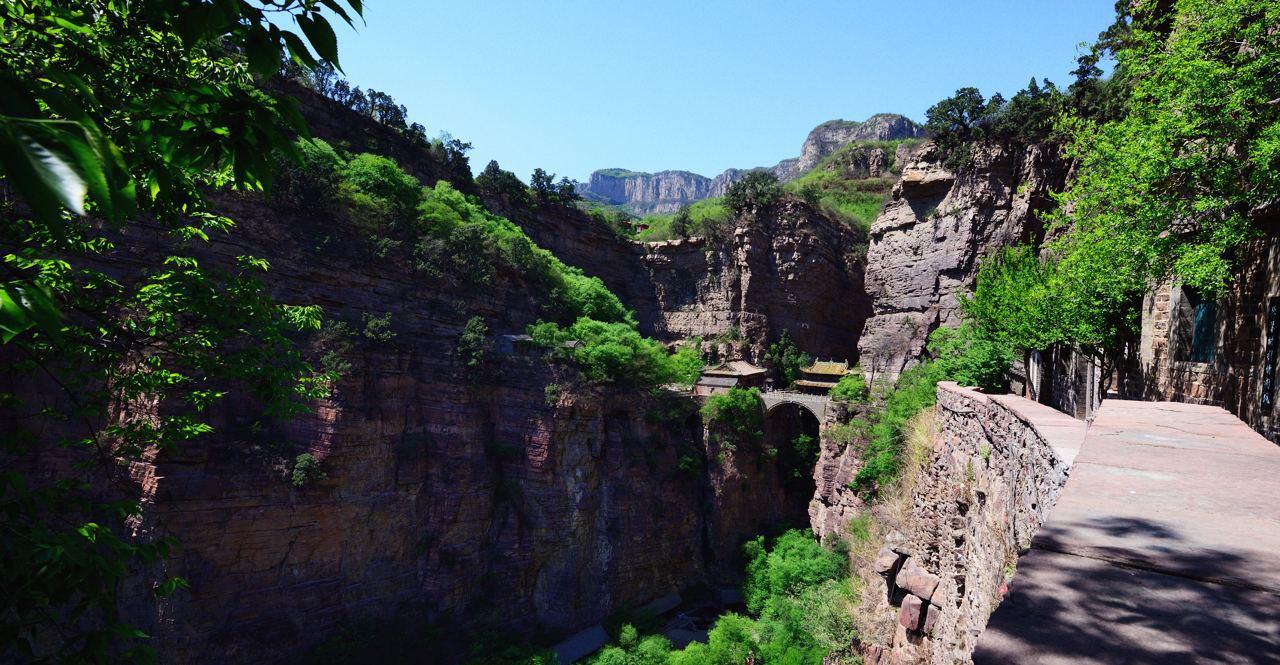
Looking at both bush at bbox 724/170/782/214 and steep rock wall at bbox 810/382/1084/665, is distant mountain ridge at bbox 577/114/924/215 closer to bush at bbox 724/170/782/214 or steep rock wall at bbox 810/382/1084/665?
bush at bbox 724/170/782/214

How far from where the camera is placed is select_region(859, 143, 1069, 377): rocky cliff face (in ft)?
79.2

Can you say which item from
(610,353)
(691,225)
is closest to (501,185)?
(691,225)

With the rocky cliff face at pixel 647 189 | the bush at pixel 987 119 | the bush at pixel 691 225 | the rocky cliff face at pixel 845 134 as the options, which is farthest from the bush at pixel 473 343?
the rocky cliff face at pixel 647 189

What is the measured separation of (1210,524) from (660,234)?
38377mm

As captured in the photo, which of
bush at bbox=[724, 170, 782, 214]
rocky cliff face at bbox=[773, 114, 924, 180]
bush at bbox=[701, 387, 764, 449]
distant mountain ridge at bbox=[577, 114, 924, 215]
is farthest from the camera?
distant mountain ridge at bbox=[577, 114, 924, 215]

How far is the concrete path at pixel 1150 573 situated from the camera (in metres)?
1.29

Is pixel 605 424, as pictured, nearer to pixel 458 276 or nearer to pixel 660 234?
pixel 458 276

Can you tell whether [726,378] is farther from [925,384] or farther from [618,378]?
[925,384]

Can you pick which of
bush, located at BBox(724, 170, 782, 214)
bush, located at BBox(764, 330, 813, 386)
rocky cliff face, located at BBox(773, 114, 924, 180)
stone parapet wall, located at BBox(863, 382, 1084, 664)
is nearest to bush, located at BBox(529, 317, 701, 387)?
bush, located at BBox(764, 330, 813, 386)

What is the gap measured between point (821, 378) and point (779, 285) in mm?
6004

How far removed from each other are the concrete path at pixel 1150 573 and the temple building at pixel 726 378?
26524mm

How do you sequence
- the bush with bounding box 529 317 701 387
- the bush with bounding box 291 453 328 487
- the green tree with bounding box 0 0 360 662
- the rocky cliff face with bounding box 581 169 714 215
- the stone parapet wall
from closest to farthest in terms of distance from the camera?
1. the green tree with bounding box 0 0 360 662
2. the stone parapet wall
3. the bush with bounding box 291 453 328 487
4. the bush with bounding box 529 317 701 387
5. the rocky cliff face with bounding box 581 169 714 215

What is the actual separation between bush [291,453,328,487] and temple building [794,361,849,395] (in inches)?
872

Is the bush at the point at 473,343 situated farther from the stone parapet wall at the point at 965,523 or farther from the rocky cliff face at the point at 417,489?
the stone parapet wall at the point at 965,523
